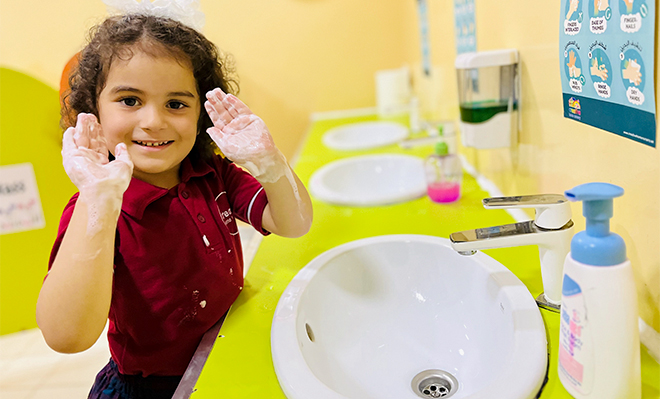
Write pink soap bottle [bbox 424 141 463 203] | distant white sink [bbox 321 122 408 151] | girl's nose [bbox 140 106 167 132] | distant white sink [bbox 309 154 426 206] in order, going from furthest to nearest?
distant white sink [bbox 321 122 408 151] → distant white sink [bbox 309 154 426 206] → pink soap bottle [bbox 424 141 463 203] → girl's nose [bbox 140 106 167 132]

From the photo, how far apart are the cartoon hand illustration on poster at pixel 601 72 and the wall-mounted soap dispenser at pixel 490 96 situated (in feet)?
1.15

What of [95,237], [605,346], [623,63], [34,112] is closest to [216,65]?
[95,237]

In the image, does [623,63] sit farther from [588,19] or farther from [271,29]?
[271,29]

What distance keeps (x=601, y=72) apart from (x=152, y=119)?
0.69 meters

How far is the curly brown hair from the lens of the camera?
2.46ft

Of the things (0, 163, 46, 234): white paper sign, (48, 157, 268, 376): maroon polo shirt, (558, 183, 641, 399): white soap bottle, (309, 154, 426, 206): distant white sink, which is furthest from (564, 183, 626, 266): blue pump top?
(0, 163, 46, 234): white paper sign

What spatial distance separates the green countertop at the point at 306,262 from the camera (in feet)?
1.94

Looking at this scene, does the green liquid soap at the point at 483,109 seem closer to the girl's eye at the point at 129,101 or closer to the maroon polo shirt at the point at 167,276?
the maroon polo shirt at the point at 167,276

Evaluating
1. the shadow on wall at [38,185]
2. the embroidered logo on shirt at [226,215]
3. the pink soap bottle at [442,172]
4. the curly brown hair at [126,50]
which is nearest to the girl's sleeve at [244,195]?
the embroidered logo on shirt at [226,215]

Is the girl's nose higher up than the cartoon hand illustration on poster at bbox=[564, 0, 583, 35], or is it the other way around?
the cartoon hand illustration on poster at bbox=[564, 0, 583, 35]

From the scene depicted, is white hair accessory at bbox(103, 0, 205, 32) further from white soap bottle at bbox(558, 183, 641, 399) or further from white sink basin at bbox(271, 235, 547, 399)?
white soap bottle at bbox(558, 183, 641, 399)

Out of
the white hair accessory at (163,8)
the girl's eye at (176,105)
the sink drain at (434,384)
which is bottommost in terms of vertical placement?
the sink drain at (434,384)

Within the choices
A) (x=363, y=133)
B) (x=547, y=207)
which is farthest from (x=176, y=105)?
(x=363, y=133)

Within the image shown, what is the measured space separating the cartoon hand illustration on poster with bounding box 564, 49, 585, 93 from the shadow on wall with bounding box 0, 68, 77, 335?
1664 millimetres
